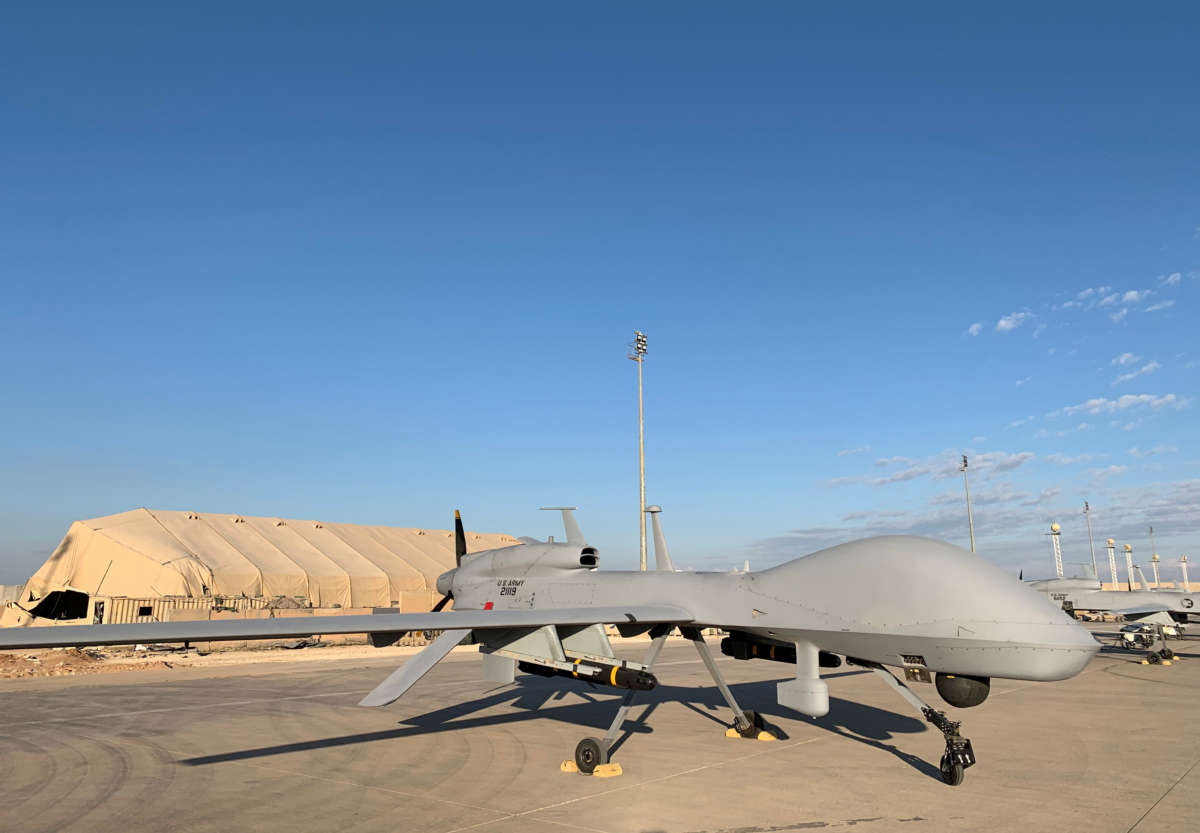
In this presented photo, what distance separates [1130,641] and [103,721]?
43569 millimetres

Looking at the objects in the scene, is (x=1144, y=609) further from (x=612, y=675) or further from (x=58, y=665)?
(x=58, y=665)

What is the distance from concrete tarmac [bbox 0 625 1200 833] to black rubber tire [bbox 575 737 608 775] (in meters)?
0.22

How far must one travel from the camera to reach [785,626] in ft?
33.7

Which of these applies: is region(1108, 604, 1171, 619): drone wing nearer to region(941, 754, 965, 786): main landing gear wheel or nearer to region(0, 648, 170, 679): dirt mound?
region(941, 754, 965, 786): main landing gear wheel

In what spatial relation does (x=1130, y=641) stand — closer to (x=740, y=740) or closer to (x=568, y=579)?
(x=740, y=740)

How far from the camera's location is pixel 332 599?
2203 inches

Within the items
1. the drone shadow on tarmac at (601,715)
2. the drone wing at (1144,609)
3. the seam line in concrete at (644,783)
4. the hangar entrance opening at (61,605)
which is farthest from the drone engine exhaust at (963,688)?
the hangar entrance opening at (61,605)

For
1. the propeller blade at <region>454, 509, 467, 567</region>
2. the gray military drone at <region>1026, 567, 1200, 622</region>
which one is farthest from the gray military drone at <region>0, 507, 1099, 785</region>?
the gray military drone at <region>1026, 567, 1200, 622</region>

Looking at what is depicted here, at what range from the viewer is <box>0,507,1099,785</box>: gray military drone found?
328 inches

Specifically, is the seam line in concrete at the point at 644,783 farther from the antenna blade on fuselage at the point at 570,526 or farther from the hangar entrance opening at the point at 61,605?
the hangar entrance opening at the point at 61,605

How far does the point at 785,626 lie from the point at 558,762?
4021 millimetres

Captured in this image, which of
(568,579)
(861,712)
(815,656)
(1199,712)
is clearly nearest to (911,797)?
(815,656)

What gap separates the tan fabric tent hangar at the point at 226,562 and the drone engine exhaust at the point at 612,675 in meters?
37.6

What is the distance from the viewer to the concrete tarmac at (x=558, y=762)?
26.7 ft
